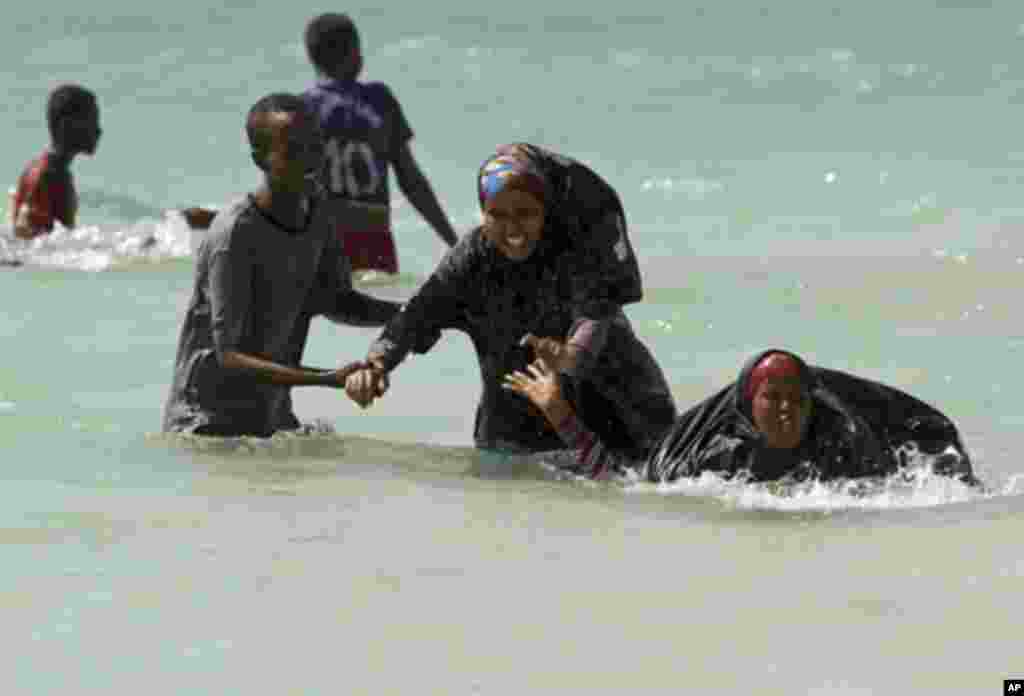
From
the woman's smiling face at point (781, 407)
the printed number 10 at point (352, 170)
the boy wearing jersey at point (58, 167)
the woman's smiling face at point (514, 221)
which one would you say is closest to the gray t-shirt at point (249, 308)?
the woman's smiling face at point (514, 221)

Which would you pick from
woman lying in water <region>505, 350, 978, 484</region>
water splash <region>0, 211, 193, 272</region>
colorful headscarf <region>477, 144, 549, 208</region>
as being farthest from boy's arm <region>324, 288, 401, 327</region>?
water splash <region>0, 211, 193, 272</region>

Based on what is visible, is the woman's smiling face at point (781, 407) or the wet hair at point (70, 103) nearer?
the woman's smiling face at point (781, 407)

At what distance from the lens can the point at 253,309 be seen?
7.39 meters

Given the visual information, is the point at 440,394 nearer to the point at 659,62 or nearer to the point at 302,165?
the point at 302,165

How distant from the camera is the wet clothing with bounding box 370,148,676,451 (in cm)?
719

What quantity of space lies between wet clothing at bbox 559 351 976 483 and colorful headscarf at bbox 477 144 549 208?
624 mm

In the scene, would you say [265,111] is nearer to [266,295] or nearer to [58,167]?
[266,295]

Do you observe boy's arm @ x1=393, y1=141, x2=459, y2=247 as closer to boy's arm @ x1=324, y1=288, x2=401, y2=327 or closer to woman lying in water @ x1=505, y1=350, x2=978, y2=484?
boy's arm @ x1=324, y1=288, x2=401, y2=327

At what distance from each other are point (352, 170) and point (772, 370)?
4.61m

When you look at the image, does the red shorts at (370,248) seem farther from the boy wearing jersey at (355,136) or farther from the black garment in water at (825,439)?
the black garment in water at (825,439)

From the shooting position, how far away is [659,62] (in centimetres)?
2538

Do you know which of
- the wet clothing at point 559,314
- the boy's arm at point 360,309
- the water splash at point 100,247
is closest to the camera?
the wet clothing at point 559,314

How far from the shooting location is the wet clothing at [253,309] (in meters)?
7.30

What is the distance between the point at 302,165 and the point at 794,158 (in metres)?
12.1
